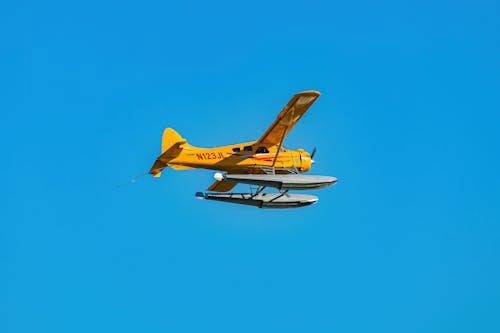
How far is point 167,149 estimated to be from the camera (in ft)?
158

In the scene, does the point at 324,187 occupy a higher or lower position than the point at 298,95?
lower

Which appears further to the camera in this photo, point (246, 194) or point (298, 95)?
point (246, 194)

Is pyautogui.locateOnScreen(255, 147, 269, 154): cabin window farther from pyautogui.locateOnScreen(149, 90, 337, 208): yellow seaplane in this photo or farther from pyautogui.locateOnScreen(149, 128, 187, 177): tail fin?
pyautogui.locateOnScreen(149, 128, 187, 177): tail fin

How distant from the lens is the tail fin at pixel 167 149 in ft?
153

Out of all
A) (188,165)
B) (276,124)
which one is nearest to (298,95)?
(276,124)

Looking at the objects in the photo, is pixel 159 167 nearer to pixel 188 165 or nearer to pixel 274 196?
pixel 188 165

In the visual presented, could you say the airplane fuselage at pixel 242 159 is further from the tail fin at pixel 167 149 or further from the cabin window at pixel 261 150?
the tail fin at pixel 167 149

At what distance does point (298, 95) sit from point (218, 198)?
6575 millimetres

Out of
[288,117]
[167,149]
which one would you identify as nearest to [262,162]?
[288,117]

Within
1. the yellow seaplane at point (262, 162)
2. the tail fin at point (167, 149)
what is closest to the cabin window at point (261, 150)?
the yellow seaplane at point (262, 162)

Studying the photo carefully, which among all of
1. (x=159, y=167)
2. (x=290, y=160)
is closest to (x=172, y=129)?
(x=159, y=167)

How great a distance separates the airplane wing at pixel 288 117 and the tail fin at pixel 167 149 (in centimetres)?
386

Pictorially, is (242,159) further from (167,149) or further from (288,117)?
(167,149)

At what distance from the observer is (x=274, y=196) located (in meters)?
50.0
